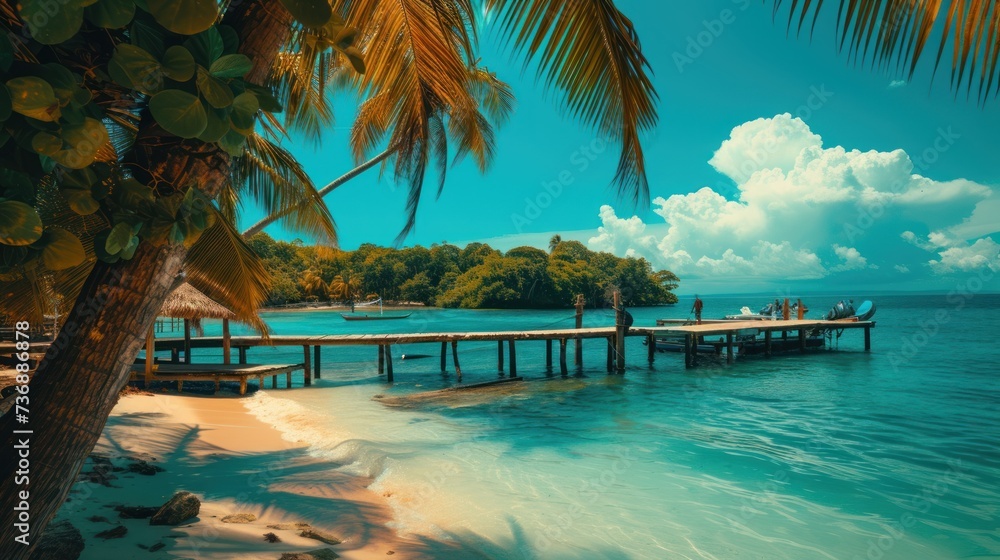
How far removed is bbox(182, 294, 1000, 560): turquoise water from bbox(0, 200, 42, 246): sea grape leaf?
15.0 ft

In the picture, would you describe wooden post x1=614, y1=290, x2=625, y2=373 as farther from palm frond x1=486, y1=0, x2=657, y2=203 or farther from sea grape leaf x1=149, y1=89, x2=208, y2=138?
sea grape leaf x1=149, y1=89, x2=208, y2=138

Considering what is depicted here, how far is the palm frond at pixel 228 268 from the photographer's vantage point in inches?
238

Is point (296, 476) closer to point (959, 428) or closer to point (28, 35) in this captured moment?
point (28, 35)

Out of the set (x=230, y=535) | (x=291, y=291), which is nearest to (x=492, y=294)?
(x=291, y=291)

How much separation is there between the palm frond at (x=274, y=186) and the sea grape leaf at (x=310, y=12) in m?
6.87

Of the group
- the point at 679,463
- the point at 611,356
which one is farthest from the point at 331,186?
the point at 611,356

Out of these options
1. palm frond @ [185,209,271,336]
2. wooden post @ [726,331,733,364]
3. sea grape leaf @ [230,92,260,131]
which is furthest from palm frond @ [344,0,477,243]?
wooden post @ [726,331,733,364]

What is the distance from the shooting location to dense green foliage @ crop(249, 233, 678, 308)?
6700cm

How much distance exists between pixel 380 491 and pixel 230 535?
8.03 feet

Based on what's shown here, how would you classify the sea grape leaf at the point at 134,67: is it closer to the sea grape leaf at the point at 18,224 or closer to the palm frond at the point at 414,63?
the sea grape leaf at the point at 18,224

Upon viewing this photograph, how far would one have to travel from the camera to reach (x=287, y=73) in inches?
307

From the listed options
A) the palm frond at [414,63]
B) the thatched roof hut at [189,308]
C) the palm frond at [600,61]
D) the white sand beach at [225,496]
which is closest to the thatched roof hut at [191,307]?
the thatched roof hut at [189,308]

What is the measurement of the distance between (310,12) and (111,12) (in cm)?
40

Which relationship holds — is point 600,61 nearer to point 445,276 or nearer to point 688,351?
point 688,351
